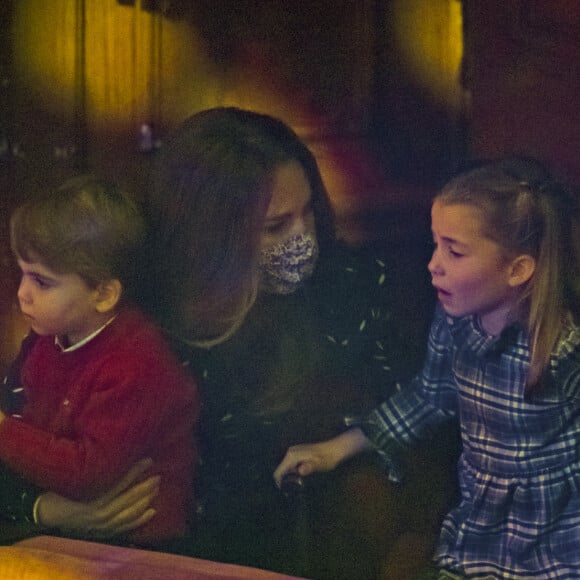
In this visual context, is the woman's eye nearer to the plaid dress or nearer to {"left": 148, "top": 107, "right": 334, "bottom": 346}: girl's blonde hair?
{"left": 148, "top": 107, "right": 334, "bottom": 346}: girl's blonde hair

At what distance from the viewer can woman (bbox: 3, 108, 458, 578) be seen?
1.64m

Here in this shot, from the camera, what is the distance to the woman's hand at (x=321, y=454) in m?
1.66

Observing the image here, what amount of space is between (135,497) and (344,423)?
0.46 meters

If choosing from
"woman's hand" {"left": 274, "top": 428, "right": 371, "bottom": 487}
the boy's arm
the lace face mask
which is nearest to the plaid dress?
"woman's hand" {"left": 274, "top": 428, "right": 371, "bottom": 487}

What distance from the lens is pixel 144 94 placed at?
1746mm

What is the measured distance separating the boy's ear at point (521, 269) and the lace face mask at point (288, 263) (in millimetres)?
375

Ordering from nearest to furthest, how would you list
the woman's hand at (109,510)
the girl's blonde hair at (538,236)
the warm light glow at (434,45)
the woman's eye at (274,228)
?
the girl's blonde hair at (538,236), the warm light glow at (434,45), the woman's eye at (274,228), the woman's hand at (109,510)

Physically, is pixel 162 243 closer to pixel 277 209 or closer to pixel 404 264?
pixel 277 209

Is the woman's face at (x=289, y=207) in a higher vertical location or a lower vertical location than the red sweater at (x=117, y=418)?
higher

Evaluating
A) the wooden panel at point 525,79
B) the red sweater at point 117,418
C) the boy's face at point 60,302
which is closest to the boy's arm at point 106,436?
the red sweater at point 117,418

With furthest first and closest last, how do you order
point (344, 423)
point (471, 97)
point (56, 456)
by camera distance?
point (56, 456) < point (344, 423) < point (471, 97)

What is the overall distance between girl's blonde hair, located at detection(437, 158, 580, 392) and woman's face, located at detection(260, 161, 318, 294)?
12.9 inches

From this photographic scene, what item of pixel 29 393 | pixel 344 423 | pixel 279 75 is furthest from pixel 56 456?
pixel 279 75

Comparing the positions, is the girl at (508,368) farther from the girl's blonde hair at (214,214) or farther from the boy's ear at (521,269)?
the girl's blonde hair at (214,214)
